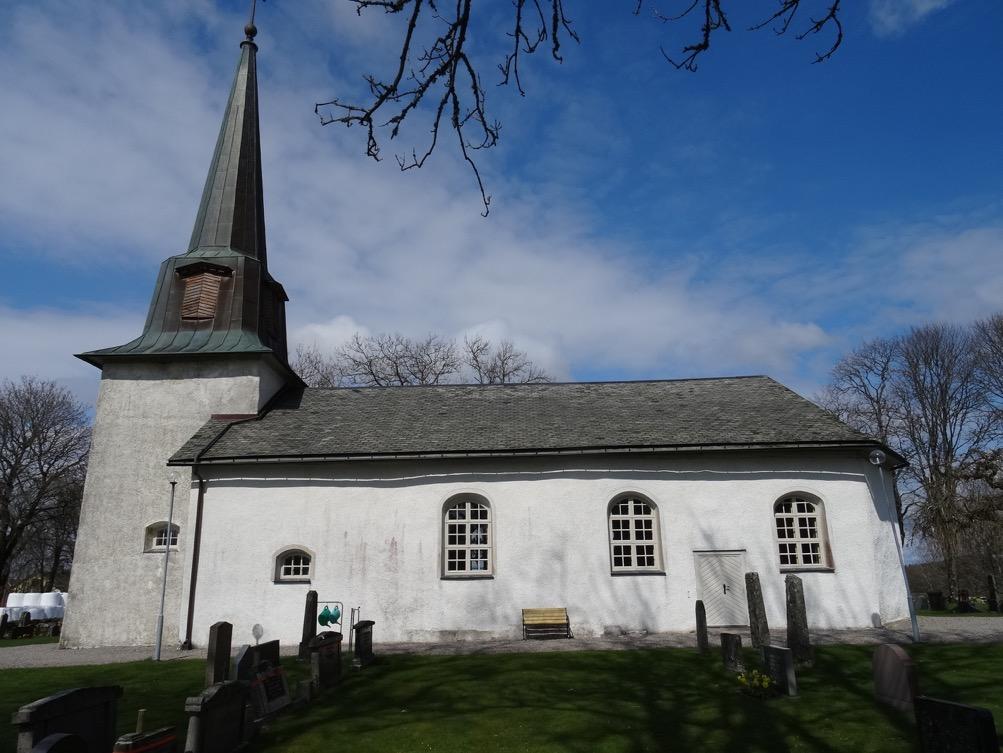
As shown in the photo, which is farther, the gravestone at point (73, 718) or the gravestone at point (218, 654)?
the gravestone at point (218, 654)

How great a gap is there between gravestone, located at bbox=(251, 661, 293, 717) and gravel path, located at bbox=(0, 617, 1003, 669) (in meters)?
5.44

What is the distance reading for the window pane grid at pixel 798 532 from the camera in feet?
56.5

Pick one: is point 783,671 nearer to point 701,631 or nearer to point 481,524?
point 701,631

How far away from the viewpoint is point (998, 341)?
30953mm

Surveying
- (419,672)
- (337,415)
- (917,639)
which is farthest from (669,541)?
(337,415)

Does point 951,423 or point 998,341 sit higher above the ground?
point 998,341

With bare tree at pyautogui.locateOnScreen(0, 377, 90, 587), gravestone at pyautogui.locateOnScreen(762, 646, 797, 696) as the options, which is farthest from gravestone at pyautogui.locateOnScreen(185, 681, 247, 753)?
bare tree at pyautogui.locateOnScreen(0, 377, 90, 587)

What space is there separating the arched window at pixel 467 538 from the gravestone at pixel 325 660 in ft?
17.4

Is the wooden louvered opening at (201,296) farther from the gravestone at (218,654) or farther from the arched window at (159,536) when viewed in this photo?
the gravestone at (218,654)

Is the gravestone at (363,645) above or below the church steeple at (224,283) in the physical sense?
below

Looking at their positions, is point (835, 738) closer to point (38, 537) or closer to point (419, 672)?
point (419, 672)

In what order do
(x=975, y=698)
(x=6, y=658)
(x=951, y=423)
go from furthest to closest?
(x=951, y=423), (x=6, y=658), (x=975, y=698)

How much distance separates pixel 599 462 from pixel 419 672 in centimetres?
727

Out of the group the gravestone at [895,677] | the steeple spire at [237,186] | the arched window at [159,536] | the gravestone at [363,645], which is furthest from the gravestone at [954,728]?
the steeple spire at [237,186]
